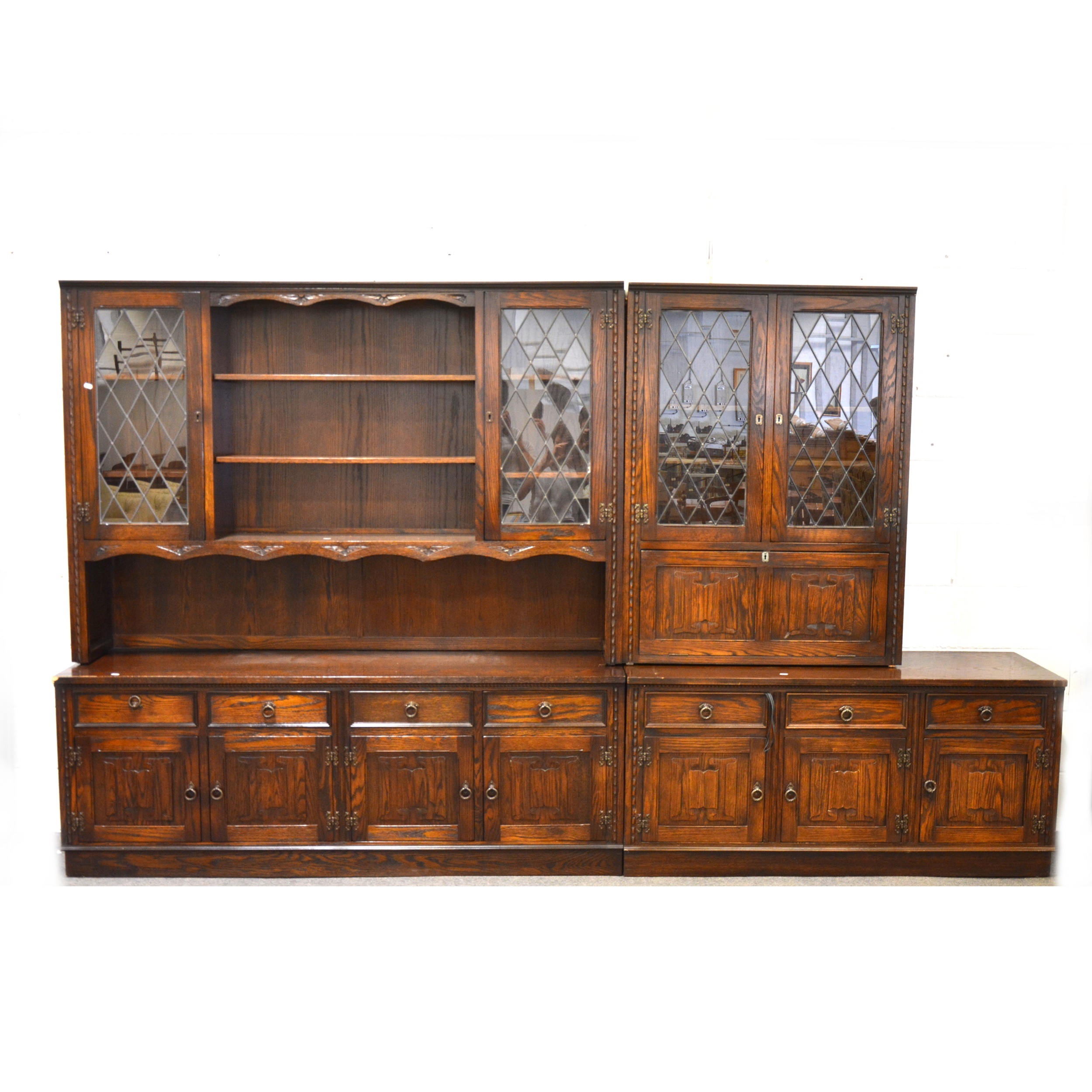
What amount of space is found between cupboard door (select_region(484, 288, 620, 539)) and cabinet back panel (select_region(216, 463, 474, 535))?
0.33m

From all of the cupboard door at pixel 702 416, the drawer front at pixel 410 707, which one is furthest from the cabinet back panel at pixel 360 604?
the cupboard door at pixel 702 416

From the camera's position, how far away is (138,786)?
3.33 metres

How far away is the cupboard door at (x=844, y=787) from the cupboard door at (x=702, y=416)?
2.71ft

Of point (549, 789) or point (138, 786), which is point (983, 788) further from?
point (138, 786)

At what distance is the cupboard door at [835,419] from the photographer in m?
3.33

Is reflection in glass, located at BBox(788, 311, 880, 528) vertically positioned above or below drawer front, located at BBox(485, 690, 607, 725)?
above

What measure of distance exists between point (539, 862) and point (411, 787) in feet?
1.82

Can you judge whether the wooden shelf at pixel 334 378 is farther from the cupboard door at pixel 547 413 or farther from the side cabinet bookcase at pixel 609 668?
the cupboard door at pixel 547 413

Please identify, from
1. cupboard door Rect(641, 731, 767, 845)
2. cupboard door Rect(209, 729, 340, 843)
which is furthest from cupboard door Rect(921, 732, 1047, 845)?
cupboard door Rect(209, 729, 340, 843)

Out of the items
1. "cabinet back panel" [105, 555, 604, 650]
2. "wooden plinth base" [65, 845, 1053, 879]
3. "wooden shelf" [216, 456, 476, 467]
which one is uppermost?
"wooden shelf" [216, 456, 476, 467]

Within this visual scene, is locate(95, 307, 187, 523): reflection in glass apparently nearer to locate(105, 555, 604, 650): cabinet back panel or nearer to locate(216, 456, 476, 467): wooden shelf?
locate(216, 456, 476, 467): wooden shelf

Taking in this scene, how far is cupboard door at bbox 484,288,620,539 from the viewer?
3330 mm

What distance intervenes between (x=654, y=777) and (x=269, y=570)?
1774mm
